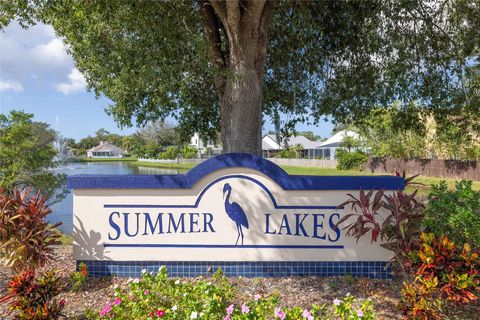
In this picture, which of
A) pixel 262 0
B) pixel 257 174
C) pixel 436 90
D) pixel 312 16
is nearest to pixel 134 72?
pixel 262 0

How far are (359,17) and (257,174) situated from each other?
14.4 feet

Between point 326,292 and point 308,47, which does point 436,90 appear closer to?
point 308,47

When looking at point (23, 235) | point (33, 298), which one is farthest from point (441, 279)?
point (23, 235)

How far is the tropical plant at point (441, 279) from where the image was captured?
3.12m

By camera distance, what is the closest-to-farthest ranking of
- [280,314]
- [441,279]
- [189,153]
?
→ [280,314], [441,279], [189,153]

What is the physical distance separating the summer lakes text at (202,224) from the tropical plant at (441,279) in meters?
1.41

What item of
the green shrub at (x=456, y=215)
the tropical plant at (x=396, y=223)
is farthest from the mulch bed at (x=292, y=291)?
the green shrub at (x=456, y=215)

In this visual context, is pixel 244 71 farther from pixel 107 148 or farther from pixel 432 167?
pixel 107 148

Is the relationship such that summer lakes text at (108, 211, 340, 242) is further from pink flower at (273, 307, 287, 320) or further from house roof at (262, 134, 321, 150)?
house roof at (262, 134, 321, 150)

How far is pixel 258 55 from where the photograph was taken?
584 centimetres

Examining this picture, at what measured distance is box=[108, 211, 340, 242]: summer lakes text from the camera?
4617 millimetres

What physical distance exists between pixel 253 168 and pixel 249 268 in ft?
4.17

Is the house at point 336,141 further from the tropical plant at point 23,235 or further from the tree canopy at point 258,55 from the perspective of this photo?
the tropical plant at point 23,235

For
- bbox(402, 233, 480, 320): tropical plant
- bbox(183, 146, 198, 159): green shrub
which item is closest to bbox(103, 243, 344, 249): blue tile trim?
bbox(402, 233, 480, 320): tropical plant
